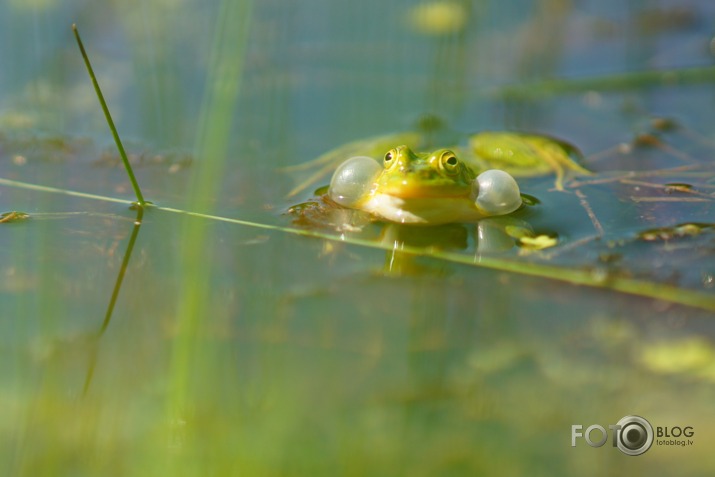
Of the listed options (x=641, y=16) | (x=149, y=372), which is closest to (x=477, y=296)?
(x=149, y=372)

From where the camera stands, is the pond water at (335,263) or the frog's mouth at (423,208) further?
the frog's mouth at (423,208)

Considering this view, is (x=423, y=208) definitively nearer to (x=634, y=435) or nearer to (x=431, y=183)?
(x=431, y=183)

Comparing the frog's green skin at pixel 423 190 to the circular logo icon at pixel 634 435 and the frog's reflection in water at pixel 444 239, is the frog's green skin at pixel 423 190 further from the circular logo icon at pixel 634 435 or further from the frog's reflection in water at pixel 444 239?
the circular logo icon at pixel 634 435

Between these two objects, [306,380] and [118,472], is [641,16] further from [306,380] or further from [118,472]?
[118,472]

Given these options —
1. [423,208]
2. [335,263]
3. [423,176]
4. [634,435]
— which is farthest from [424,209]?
[634,435]

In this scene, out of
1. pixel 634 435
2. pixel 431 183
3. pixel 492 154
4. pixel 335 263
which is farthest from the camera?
pixel 492 154

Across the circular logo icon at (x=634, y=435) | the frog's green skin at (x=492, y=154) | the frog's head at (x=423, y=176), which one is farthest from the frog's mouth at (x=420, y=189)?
the circular logo icon at (x=634, y=435)

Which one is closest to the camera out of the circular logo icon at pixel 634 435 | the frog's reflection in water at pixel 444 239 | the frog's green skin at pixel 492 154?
the circular logo icon at pixel 634 435
